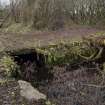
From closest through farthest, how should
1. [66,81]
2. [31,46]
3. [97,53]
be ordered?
[66,81], [97,53], [31,46]

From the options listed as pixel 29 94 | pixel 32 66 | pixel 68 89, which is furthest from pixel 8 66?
pixel 29 94

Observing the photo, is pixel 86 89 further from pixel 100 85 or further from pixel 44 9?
pixel 44 9

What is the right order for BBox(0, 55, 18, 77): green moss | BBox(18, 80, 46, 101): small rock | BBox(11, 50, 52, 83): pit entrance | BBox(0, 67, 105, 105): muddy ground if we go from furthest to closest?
BBox(11, 50, 52, 83): pit entrance → BBox(0, 55, 18, 77): green moss → BBox(0, 67, 105, 105): muddy ground → BBox(18, 80, 46, 101): small rock

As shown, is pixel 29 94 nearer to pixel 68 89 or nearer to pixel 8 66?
pixel 68 89

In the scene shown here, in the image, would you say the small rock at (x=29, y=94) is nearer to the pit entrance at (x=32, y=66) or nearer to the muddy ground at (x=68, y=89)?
the muddy ground at (x=68, y=89)

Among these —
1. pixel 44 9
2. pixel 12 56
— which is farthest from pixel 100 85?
pixel 44 9

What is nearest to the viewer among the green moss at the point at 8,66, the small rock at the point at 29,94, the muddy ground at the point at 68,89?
the small rock at the point at 29,94

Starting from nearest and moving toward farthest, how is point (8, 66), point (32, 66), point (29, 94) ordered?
point (29, 94) < point (8, 66) < point (32, 66)

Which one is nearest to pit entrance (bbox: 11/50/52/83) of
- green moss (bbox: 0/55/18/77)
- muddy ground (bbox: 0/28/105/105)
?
green moss (bbox: 0/55/18/77)

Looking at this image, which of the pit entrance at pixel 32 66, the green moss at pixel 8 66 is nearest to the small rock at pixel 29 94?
the green moss at pixel 8 66

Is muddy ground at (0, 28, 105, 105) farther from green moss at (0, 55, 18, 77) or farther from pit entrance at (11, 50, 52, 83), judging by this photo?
green moss at (0, 55, 18, 77)

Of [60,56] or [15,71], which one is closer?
[15,71]

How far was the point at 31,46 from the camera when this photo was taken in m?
10.9

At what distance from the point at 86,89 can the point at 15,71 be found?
2.30m
